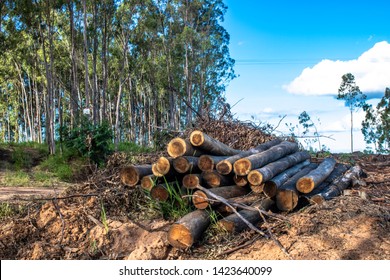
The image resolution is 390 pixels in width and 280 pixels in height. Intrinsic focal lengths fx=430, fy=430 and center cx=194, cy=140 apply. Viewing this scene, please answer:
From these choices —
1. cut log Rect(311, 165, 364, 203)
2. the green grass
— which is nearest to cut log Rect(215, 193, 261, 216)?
cut log Rect(311, 165, 364, 203)

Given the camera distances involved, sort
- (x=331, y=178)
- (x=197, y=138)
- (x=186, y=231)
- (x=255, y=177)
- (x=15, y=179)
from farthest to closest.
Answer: (x=15, y=179), (x=331, y=178), (x=197, y=138), (x=255, y=177), (x=186, y=231)

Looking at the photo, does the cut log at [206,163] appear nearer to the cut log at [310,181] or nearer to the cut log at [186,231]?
the cut log at [186,231]

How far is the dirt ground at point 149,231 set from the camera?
197 inches

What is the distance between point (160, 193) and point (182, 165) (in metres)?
0.51

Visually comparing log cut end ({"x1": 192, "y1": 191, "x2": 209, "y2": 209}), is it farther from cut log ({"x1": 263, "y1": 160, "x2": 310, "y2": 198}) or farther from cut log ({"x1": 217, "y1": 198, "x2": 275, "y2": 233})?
cut log ({"x1": 263, "y1": 160, "x2": 310, "y2": 198})

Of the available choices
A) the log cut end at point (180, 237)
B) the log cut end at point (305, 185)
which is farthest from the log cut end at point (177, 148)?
the log cut end at point (305, 185)

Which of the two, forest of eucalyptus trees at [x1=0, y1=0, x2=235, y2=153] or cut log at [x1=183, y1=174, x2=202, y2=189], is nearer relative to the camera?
cut log at [x1=183, y1=174, x2=202, y2=189]

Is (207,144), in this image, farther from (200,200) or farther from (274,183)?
(274,183)

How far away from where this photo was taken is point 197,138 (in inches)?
249

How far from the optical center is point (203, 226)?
5.52 m

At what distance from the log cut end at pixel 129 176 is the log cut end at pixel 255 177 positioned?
5.42 ft

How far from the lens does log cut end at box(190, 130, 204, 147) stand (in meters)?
6.28

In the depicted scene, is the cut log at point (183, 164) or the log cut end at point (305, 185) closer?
the log cut end at point (305, 185)

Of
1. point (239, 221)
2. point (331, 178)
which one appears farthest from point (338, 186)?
point (239, 221)
